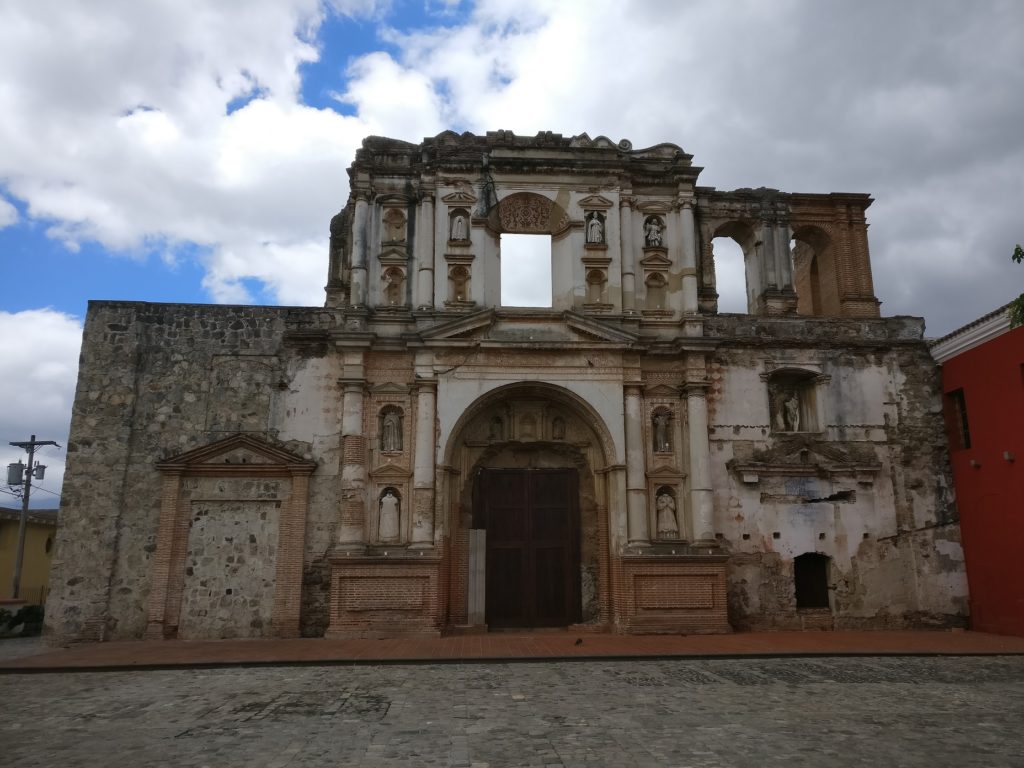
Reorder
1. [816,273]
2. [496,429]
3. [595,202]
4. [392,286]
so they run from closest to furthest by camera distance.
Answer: [496,429]
[392,286]
[595,202]
[816,273]

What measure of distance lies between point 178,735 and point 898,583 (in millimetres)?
15450

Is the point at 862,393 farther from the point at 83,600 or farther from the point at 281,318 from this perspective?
the point at 83,600

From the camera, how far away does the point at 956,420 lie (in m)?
18.3

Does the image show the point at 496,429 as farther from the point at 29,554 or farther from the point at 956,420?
the point at 29,554

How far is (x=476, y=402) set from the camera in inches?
685

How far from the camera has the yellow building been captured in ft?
101

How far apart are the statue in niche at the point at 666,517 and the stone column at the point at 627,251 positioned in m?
4.37

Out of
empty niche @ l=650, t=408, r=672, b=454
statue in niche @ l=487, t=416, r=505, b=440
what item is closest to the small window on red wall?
empty niche @ l=650, t=408, r=672, b=454

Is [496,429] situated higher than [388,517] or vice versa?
[496,429]

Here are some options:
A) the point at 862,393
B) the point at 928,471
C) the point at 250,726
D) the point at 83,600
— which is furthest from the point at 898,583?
the point at 83,600

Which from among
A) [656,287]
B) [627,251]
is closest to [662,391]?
[656,287]

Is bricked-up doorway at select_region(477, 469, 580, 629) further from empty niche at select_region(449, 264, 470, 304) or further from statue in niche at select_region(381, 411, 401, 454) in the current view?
empty niche at select_region(449, 264, 470, 304)

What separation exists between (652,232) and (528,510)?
7368 millimetres

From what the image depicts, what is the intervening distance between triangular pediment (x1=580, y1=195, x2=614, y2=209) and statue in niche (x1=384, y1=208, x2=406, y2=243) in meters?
4.32
